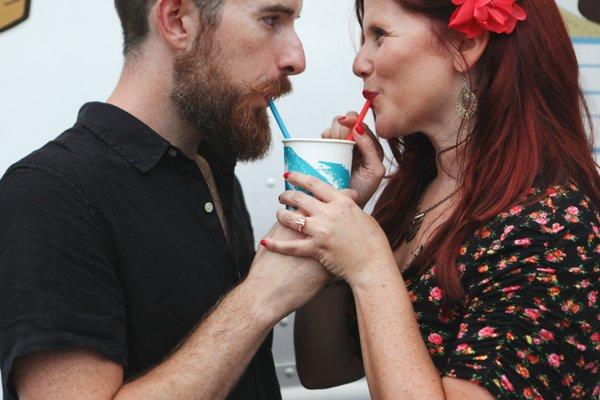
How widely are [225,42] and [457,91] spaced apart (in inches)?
22.3

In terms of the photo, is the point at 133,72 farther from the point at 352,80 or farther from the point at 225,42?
the point at 352,80

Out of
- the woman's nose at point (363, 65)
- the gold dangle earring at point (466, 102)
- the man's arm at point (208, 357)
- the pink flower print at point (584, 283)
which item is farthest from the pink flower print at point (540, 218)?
the woman's nose at point (363, 65)

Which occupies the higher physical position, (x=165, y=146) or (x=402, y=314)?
(x=165, y=146)

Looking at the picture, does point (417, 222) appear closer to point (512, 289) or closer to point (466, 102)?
point (466, 102)

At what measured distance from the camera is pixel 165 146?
6.28 ft

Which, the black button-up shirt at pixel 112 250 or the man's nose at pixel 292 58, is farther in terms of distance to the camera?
the man's nose at pixel 292 58

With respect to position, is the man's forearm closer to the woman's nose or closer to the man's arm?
the man's arm

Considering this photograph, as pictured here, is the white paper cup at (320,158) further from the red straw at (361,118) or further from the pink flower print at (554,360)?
the pink flower print at (554,360)

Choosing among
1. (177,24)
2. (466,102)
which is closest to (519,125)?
(466,102)

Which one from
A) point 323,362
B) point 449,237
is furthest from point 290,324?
point 449,237

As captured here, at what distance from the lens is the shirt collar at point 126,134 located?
1854 mm

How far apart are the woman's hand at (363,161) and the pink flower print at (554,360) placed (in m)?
0.64

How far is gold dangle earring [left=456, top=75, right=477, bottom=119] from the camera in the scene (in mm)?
1956

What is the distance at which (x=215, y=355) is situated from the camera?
1.67m
